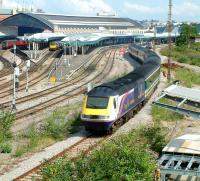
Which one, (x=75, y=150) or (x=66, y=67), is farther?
→ (x=66, y=67)

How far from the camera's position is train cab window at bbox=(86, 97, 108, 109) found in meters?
24.7

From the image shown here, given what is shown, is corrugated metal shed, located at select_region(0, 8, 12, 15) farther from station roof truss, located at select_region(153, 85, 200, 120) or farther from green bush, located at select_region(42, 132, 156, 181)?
green bush, located at select_region(42, 132, 156, 181)

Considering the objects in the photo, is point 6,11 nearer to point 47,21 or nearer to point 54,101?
point 47,21

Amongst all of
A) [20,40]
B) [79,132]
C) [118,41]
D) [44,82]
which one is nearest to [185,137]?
[79,132]

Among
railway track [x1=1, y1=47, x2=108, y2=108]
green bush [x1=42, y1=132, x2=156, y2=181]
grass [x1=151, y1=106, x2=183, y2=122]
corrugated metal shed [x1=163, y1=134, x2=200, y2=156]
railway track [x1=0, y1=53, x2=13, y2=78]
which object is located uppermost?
green bush [x1=42, y1=132, x2=156, y2=181]

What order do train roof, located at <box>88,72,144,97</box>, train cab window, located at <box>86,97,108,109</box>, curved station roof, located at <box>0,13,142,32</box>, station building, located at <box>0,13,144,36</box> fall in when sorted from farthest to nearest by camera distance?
station building, located at <box>0,13,144,36</box> → curved station roof, located at <box>0,13,142,32</box> → train roof, located at <box>88,72,144,97</box> → train cab window, located at <box>86,97,108,109</box>

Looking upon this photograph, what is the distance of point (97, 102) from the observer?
24.9 metres

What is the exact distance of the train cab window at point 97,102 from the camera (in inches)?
971

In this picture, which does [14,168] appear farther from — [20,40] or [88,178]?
[20,40]

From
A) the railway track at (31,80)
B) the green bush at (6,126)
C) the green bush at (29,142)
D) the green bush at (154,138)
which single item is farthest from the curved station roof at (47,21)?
the green bush at (154,138)

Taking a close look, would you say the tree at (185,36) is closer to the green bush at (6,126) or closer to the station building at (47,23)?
the station building at (47,23)

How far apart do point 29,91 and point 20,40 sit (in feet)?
198

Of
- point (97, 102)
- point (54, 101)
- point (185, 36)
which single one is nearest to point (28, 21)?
point (185, 36)

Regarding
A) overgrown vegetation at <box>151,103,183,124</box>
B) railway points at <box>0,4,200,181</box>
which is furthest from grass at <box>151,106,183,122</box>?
railway points at <box>0,4,200,181</box>
